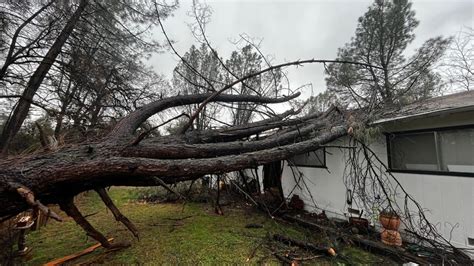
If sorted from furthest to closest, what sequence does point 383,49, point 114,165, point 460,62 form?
point 383,49 → point 460,62 → point 114,165

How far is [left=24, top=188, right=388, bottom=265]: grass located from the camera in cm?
346

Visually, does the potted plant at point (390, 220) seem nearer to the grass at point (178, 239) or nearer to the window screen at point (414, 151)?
the grass at point (178, 239)

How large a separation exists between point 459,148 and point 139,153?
5.12m

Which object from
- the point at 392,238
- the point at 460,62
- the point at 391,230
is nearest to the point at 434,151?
the point at 391,230

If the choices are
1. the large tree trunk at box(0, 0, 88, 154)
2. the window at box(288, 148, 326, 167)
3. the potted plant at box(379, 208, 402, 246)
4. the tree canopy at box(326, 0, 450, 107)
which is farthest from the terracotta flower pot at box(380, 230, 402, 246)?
the large tree trunk at box(0, 0, 88, 154)

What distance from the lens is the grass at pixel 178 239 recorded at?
3.46m

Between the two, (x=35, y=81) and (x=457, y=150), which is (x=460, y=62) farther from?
(x=35, y=81)

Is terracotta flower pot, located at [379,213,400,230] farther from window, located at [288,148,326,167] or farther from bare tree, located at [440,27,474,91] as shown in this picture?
bare tree, located at [440,27,474,91]

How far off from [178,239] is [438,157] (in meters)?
5.03

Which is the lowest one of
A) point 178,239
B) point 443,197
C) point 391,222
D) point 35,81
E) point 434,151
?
point 178,239

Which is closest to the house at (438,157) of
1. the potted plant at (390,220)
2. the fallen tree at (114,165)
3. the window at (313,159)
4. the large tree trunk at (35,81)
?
the potted plant at (390,220)

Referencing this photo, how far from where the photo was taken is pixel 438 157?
3.92 metres

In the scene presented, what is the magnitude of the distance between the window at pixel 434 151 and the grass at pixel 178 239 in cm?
201

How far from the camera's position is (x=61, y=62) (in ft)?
15.2
